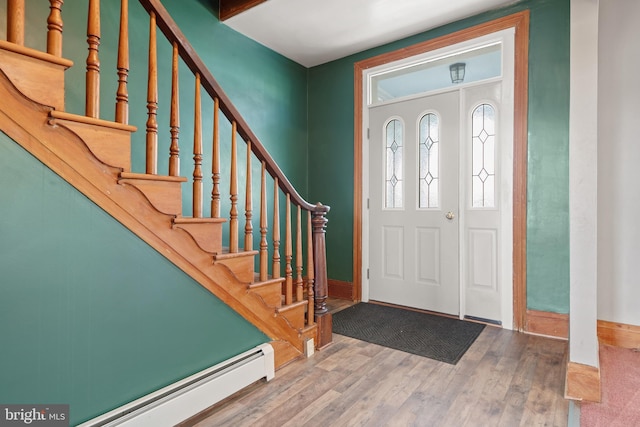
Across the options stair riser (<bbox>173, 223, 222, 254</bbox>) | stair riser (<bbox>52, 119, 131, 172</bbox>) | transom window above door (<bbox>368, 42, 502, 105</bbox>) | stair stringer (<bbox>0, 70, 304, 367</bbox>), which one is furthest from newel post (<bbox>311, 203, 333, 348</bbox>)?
transom window above door (<bbox>368, 42, 502, 105</bbox>)

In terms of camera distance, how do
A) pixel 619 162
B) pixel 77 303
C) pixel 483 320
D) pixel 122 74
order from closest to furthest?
pixel 77 303 < pixel 122 74 < pixel 619 162 < pixel 483 320

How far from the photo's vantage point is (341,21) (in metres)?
2.99

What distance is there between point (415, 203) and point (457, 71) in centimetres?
126

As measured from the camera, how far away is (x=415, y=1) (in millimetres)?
2691

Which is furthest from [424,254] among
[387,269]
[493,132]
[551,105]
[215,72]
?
[215,72]

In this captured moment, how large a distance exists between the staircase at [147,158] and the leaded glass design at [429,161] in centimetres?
152

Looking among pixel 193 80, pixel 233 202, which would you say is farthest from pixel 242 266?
pixel 193 80

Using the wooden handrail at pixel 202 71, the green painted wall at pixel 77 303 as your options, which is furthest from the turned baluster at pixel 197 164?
the green painted wall at pixel 77 303

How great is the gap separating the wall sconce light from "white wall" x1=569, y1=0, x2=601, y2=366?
1.36 m

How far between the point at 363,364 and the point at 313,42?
9.63ft

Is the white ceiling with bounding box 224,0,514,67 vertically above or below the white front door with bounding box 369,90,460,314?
above

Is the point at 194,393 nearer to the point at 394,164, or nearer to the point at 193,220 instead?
the point at 193,220

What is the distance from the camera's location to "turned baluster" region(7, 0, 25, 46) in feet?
3.63

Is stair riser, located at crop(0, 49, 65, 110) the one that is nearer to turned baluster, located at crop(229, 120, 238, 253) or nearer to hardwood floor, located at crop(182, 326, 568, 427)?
turned baluster, located at crop(229, 120, 238, 253)
